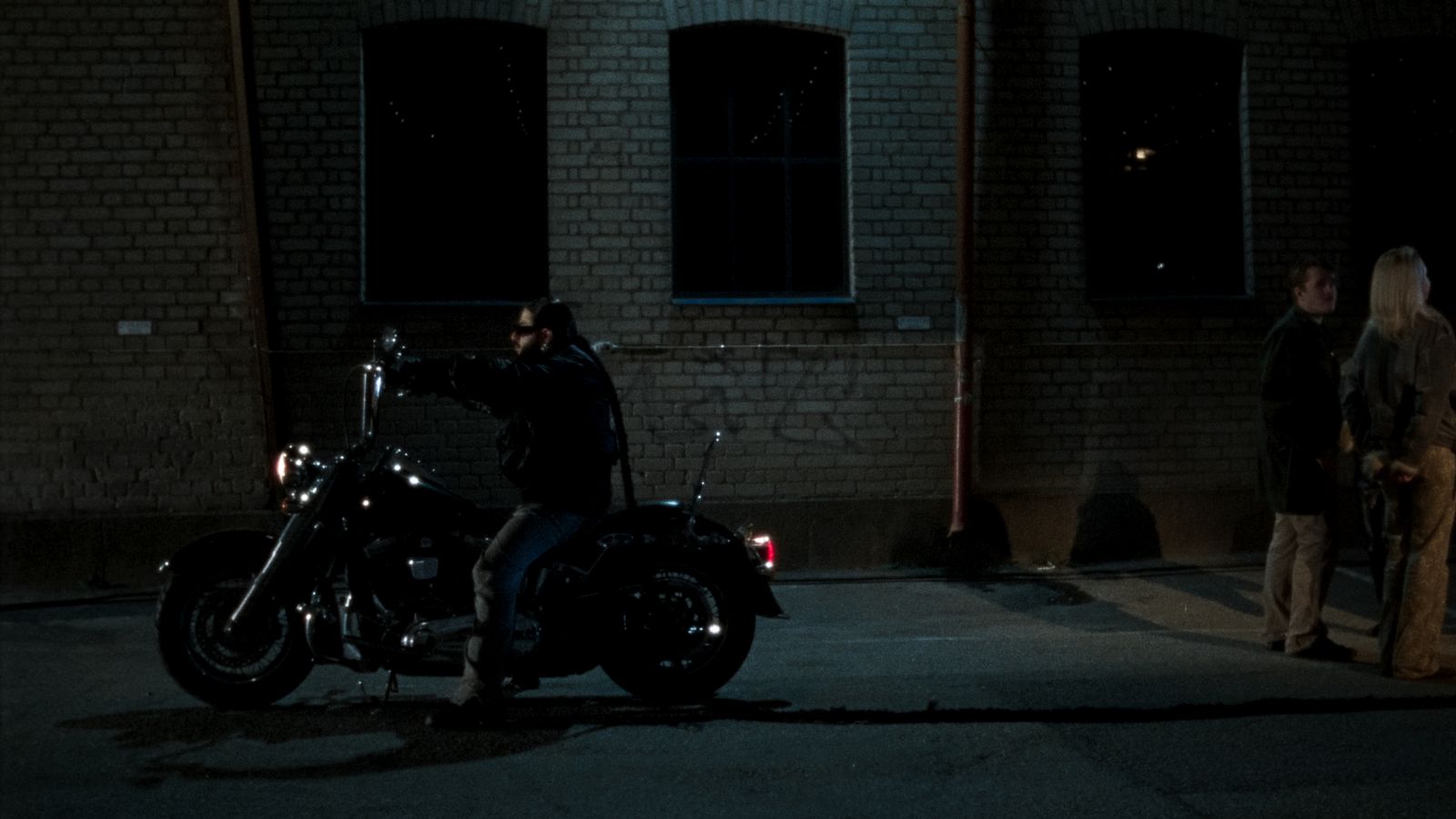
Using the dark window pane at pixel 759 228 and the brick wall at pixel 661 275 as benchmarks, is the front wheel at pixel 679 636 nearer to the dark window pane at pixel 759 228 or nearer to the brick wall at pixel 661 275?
the brick wall at pixel 661 275

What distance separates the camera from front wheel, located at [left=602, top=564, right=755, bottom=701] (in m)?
6.15

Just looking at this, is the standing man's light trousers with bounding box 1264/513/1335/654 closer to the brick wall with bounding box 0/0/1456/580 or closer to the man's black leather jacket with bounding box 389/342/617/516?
the brick wall with bounding box 0/0/1456/580

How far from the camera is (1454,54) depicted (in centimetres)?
1137

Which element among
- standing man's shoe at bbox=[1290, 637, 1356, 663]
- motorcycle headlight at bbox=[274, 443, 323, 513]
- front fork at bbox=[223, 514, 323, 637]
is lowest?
standing man's shoe at bbox=[1290, 637, 1356, 663]

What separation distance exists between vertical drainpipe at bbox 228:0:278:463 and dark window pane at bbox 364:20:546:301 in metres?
0.86

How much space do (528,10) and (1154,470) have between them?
5.65m

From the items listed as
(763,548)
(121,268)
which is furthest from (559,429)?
(121,268)

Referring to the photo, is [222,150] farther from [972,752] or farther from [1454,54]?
[1454,54]

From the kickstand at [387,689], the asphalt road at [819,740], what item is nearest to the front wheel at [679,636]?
the asphalt road at [819,740]

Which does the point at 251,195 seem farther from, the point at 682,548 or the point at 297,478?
the point at 682,548

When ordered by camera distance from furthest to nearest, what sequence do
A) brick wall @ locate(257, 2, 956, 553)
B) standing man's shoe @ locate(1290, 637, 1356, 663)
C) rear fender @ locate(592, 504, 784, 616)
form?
brick wall @ locate(257, 2, 956, 553) → standing man's shoe @ locate(1290, 637, 1356, 663) → rear fender @ locate(592, 504, 784, 616)

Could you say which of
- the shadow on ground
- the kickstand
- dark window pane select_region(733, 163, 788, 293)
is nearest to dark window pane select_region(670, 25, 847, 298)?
dark window pane select_region(733, 163, 788, 293)

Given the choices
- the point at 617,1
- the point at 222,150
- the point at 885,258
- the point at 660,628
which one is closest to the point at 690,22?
the point at 617,1

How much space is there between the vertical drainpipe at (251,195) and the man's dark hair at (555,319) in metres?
4.60
